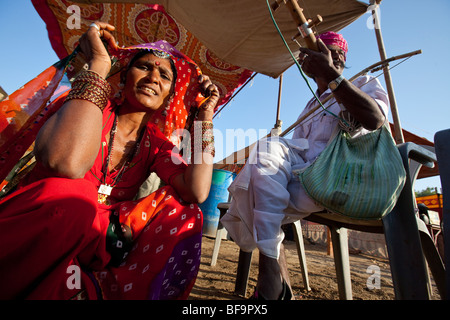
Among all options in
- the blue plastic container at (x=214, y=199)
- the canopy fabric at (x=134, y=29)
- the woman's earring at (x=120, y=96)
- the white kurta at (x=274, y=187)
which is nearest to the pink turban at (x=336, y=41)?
the white kurta at (x=274, y=187)

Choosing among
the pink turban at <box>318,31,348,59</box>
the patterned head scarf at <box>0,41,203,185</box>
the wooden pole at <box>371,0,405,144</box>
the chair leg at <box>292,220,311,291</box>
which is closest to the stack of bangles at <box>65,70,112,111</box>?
the patterned head scarf at <box>0,41,203,185</box>

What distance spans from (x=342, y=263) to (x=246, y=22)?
12.7 feet

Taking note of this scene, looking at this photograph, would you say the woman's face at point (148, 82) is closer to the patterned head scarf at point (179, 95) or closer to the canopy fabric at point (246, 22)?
the patterned head scarf at point (179, 95)

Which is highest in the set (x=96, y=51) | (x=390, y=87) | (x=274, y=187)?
(x=390, y=87)

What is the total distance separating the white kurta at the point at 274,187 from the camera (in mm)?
1271

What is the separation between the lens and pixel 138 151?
5.32ft

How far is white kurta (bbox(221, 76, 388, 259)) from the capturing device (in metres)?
1.27

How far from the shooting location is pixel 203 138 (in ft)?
5.09

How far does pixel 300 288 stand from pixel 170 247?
A: 6.84 ft

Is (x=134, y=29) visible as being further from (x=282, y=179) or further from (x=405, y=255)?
(x=405, y=255)

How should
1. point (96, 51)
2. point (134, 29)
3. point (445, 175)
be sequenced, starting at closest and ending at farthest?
point (445, 175) < point (96, 51) < point (134, 29)

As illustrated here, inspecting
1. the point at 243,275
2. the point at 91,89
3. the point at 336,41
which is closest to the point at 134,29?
the point at 336,41

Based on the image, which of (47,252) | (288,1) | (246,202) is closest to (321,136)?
(246,202)

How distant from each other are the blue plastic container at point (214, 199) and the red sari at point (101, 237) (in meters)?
3.77
